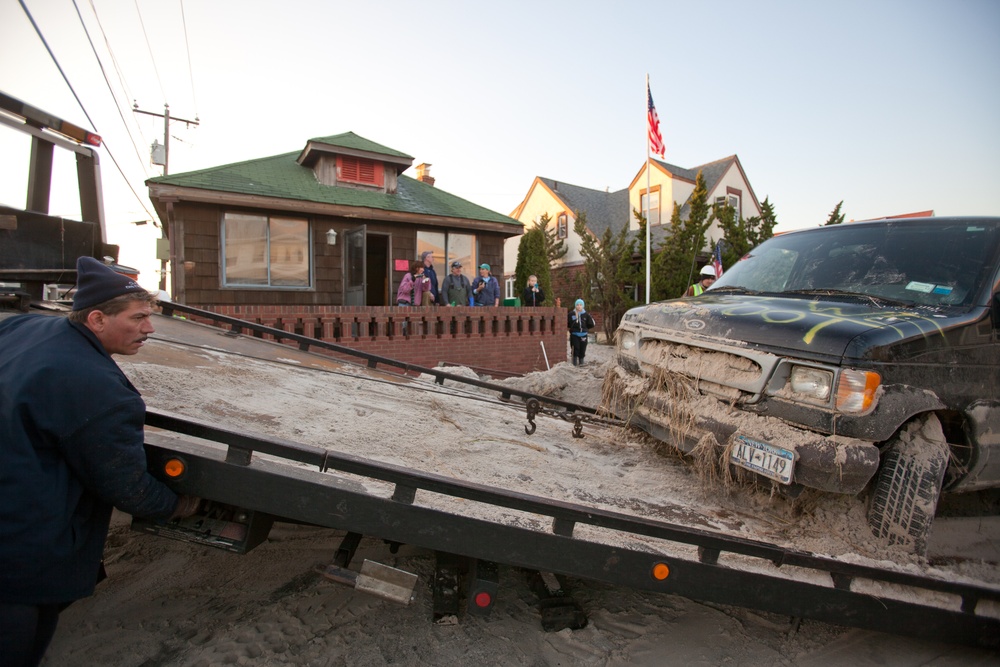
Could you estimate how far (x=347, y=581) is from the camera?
2.33 m

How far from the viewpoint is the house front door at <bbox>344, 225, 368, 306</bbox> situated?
12.4 m

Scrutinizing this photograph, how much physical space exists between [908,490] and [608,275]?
21316mm

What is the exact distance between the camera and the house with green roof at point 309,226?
1139 centimetres

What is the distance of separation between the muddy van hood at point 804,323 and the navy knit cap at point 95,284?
2.90 metres

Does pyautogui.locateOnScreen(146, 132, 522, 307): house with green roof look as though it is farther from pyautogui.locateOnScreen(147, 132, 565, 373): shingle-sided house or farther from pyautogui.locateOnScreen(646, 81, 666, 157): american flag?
pyautogui.locateOnScreen(646, 81, 666, 157): american flag

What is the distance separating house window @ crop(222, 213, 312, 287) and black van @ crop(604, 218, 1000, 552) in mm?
10599

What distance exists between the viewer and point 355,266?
12.7 metres

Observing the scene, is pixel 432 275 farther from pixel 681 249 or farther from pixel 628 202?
pixel 628 202

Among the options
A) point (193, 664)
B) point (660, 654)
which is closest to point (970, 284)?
point (660, 654)

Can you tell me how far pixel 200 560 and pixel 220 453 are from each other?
1.23 m

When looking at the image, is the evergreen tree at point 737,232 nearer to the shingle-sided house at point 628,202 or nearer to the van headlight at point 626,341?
the shingle-sided house at point 628,202

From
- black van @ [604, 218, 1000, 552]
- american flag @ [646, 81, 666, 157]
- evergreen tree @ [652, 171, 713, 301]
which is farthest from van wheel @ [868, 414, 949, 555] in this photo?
evergreen tree @ [652, 171, 713, 301]

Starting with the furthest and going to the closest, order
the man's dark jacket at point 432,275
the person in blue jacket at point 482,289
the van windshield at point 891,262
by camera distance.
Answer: the person in blue jacket at point 482,289, the man's dark jacket at point 432,275, the van windshield at point 891,262

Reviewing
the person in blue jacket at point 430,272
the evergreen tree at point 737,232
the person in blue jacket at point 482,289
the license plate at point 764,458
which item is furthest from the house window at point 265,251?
the evergreen tree at point 737,232
